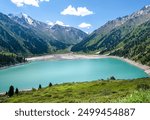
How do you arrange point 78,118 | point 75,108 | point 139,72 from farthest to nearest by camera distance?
1. point 139,72
2. point 75,108
3. point 78,118

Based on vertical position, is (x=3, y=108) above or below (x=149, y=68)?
above

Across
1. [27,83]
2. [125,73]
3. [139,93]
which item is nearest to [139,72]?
[125,73]

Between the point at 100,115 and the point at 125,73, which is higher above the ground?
the point at 100,115

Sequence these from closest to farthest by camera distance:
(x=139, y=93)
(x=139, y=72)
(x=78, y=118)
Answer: (x=78, y=118) → (x=139, y=93) → (x=139, y=72)

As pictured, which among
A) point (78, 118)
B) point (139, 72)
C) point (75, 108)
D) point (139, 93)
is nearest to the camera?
point (78, 118)

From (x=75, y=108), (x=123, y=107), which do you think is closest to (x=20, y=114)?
(x=75, y=108)

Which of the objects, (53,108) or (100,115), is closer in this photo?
(100,115)

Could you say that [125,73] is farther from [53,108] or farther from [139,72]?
[53,108]

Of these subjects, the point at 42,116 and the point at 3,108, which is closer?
the point at 42,116

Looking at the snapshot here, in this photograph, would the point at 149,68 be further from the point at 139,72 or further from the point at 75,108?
the point at 75,108
